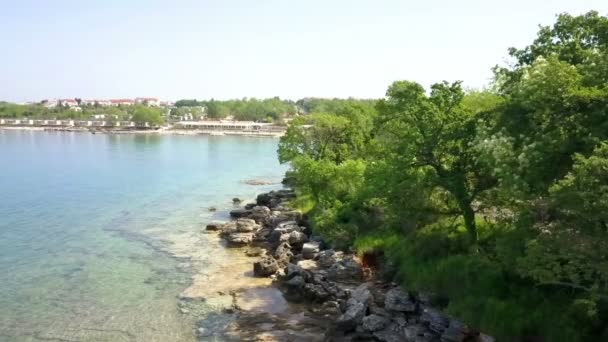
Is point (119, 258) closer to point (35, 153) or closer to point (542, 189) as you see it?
point (542, 189)

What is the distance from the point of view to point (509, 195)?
1927 cm

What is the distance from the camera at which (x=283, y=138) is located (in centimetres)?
5700

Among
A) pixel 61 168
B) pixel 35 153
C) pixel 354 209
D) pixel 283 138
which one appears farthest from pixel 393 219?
pixel 35 153

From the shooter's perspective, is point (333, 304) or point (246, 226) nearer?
point (333, 304)

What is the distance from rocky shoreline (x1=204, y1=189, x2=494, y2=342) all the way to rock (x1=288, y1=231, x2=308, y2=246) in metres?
0.02

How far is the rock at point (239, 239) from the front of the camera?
1658 inches

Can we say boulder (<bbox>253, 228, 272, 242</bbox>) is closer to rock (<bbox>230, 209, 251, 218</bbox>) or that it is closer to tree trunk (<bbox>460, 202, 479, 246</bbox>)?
rock (<bbox>230, 209, 251, 218</bbox>)

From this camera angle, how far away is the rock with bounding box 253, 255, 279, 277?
33281 mm

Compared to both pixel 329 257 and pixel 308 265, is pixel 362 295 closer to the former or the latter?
pixel 308 265

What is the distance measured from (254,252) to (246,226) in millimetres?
6787

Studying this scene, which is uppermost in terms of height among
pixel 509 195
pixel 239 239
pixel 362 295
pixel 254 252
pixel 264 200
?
pixel 509 195

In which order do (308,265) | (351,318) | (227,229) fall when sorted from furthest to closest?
(227,229) → (308,265) → (351,318)

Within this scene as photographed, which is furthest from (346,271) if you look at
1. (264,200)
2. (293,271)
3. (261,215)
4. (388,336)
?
(264,200)

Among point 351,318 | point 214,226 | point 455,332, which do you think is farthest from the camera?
point 214,226
